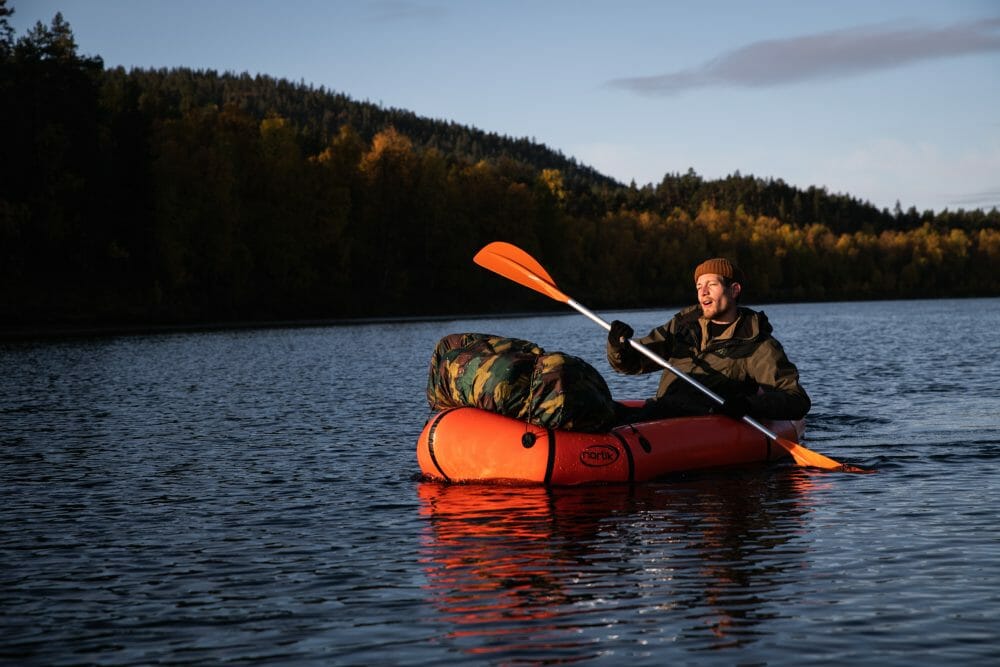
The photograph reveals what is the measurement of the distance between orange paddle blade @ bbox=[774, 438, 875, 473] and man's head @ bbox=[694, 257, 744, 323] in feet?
4.57

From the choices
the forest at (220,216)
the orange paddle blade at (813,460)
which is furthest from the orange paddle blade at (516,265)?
the forest at (220,216)

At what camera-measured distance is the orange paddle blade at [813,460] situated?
1186cm

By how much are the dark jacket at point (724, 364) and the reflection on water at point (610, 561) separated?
80 cm

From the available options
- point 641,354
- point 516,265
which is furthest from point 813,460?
point 516,265

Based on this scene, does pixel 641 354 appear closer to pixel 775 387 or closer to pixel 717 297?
pixel 717 297

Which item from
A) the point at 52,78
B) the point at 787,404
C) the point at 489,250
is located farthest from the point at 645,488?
the point at 52,78

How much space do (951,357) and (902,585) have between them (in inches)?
1057

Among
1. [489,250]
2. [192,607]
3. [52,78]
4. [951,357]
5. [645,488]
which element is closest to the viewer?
[192,607]

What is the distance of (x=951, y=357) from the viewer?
3212cm

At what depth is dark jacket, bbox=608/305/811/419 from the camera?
11.7 meters

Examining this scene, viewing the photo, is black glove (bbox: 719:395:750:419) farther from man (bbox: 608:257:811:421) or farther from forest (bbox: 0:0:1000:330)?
forest (bbox: 0:0:1000:330)

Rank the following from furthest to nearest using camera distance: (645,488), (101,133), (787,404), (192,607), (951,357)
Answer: (101,133) < (951,357) < (787,404) < (645,488) < (192,607)

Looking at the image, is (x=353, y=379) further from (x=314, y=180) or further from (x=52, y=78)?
(x=314, y=180)

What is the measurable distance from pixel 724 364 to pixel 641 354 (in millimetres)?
852
